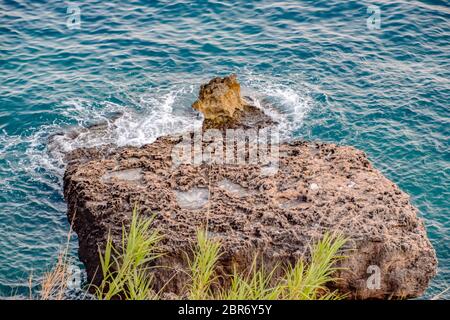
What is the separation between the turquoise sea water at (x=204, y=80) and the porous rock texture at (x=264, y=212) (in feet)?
4.33

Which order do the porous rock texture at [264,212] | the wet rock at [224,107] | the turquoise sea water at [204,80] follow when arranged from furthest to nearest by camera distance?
the wet rock at [224,107] < the turquoise sea water at [204,80] < the porous rock texture at [264,212]

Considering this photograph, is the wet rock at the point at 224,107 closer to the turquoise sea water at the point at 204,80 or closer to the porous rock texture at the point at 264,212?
the turquoise sea water at the point at 204,80

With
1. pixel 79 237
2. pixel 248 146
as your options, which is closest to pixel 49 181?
pixel 79 237

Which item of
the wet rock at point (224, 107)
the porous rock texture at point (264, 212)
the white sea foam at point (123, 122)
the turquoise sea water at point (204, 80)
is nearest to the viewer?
the porous rock texture at point (264, 212)

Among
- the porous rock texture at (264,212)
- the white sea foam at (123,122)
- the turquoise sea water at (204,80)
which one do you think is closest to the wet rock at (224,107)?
the white sea foam at (123,122)

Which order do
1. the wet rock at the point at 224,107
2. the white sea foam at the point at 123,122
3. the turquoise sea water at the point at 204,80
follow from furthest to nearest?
the wet rock at the point at 224,107 < the white sea foam at the point at 123,122 < the turquoise sea water at the point at 204,80

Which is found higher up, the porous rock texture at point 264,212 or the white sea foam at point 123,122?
the porous rock texture at point 264,212

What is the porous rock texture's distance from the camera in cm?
1232

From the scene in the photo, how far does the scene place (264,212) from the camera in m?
12.9

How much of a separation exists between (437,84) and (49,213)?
469 inches

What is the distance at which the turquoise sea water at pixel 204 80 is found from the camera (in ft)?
52.7

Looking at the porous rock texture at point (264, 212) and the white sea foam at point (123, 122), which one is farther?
the white sea foam at point (123, 122)

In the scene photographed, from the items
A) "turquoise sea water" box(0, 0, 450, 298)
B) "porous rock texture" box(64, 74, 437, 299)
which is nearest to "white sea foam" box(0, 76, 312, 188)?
"turquoise sea water" box(0, 0, 450, 298)
